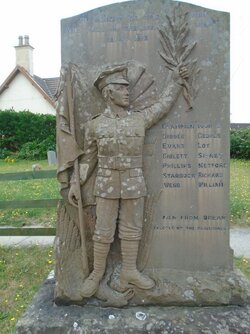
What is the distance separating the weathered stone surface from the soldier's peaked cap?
172 cm

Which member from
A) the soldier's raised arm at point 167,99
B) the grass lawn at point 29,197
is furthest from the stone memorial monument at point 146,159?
the grass lawn at point 29,197

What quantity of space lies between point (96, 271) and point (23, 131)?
16.4 metres

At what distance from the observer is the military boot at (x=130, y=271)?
2.68 m

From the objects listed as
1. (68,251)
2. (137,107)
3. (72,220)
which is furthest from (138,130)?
(68,251)

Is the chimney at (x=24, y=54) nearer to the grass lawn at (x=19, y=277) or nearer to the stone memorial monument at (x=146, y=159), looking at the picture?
the grass lawn at (x=19, y=277)

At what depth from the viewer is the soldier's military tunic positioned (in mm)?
2607

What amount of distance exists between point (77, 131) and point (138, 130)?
19.8 inches

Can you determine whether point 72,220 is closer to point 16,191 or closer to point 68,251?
point 68,251

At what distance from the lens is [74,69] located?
2.73 metres

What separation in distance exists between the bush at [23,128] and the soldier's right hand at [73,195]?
1548 centimetres

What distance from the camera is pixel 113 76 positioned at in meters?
2.64

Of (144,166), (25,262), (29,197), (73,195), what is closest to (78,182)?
(73,195)

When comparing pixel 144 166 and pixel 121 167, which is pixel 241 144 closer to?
pixel 144 166

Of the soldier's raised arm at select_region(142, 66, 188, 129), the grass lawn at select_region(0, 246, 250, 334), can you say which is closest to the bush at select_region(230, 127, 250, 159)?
the grass lawn at select_region(0, 246, 250, 334)
